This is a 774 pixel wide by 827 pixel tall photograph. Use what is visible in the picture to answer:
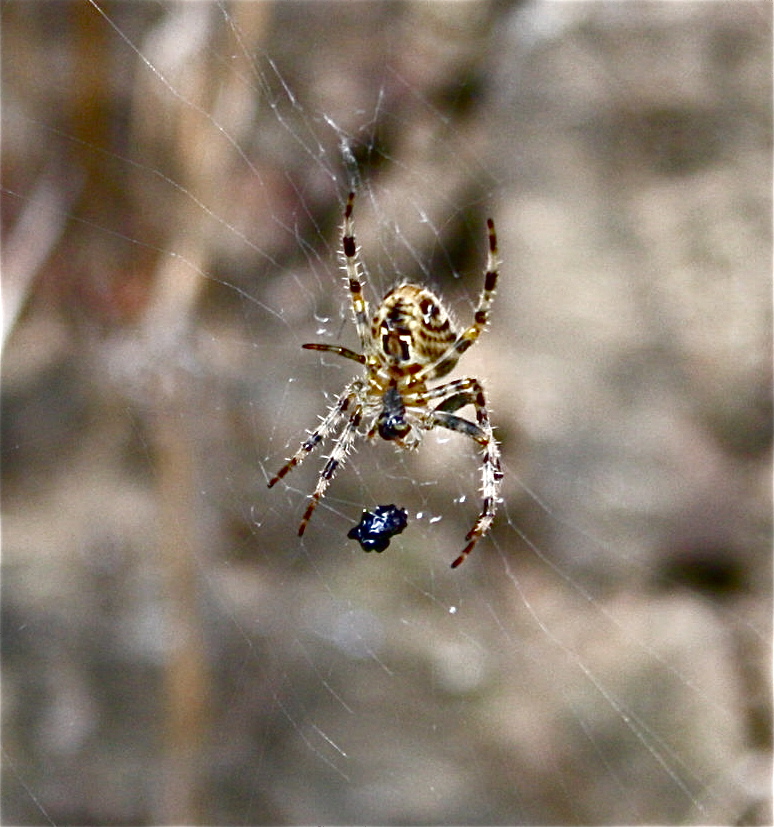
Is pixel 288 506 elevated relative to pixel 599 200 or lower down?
lower down

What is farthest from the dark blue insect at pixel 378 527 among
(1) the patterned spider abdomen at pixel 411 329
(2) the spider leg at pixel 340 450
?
(1) the patterned spider abdomen at pixel 411 329

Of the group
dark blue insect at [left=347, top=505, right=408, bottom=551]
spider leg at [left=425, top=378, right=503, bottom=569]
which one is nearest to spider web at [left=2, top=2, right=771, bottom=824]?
spider leg at [left=425, top=378, right=503, bottom=569]

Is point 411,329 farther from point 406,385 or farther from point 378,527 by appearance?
point 378,527

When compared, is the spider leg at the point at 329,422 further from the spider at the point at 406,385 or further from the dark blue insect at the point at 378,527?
the dark blue insect at the point at 378,527

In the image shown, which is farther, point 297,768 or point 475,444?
point 297,768

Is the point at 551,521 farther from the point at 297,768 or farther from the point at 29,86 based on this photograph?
the point at 29,86

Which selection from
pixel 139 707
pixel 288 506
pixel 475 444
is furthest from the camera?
pixel 139 707

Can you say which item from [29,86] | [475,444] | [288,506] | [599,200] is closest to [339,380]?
[288,506]
